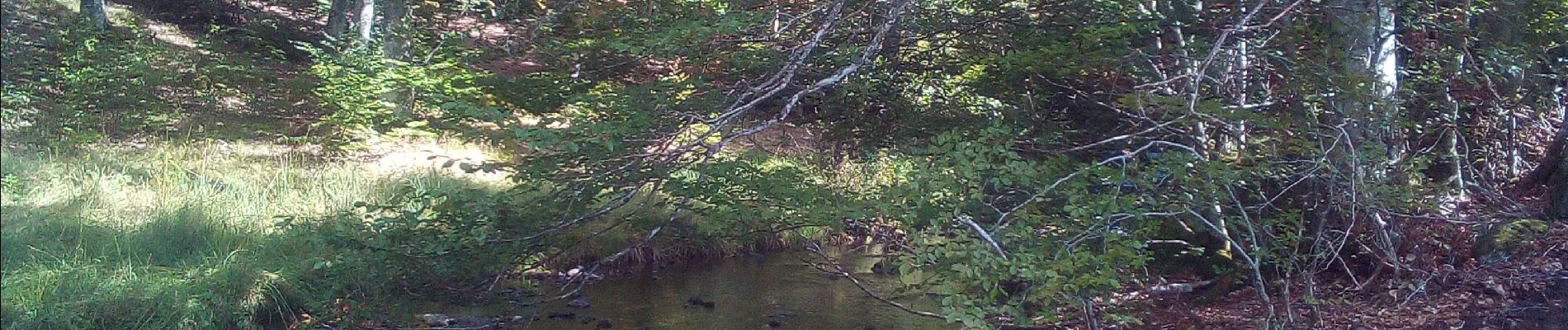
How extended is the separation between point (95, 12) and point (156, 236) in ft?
16.3

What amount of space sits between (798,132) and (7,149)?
4035 mm

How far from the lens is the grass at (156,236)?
5.48 metres

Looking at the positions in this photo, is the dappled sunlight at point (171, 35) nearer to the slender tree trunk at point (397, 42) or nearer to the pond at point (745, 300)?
the slender tree trunk at point (397, 42)

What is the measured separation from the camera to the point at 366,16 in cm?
1198

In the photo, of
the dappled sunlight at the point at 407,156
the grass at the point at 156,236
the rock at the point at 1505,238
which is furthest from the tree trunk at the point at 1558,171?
the dappled sunlight at the point at 407,156

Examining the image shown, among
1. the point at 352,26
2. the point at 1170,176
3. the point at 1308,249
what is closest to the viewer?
the point at 1170,176

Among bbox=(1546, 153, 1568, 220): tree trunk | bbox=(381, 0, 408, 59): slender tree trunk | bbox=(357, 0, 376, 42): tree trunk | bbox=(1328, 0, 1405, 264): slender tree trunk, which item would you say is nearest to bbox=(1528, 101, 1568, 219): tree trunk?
bbox=(1546, 153, 1568, 220): tree trunk

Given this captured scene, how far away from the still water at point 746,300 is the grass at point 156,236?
1562 millimetres

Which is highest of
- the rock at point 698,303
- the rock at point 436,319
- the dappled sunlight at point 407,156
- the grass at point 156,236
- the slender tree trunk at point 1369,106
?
the slender tree trunk at point 1369,106

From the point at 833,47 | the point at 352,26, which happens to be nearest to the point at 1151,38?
the point at 833,47

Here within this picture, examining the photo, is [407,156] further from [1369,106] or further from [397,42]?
[1369,106]

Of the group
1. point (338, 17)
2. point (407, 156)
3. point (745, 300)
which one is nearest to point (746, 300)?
point (745, 300)

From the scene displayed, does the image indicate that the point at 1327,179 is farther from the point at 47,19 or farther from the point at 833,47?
the point at 47,19

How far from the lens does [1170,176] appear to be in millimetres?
5336
